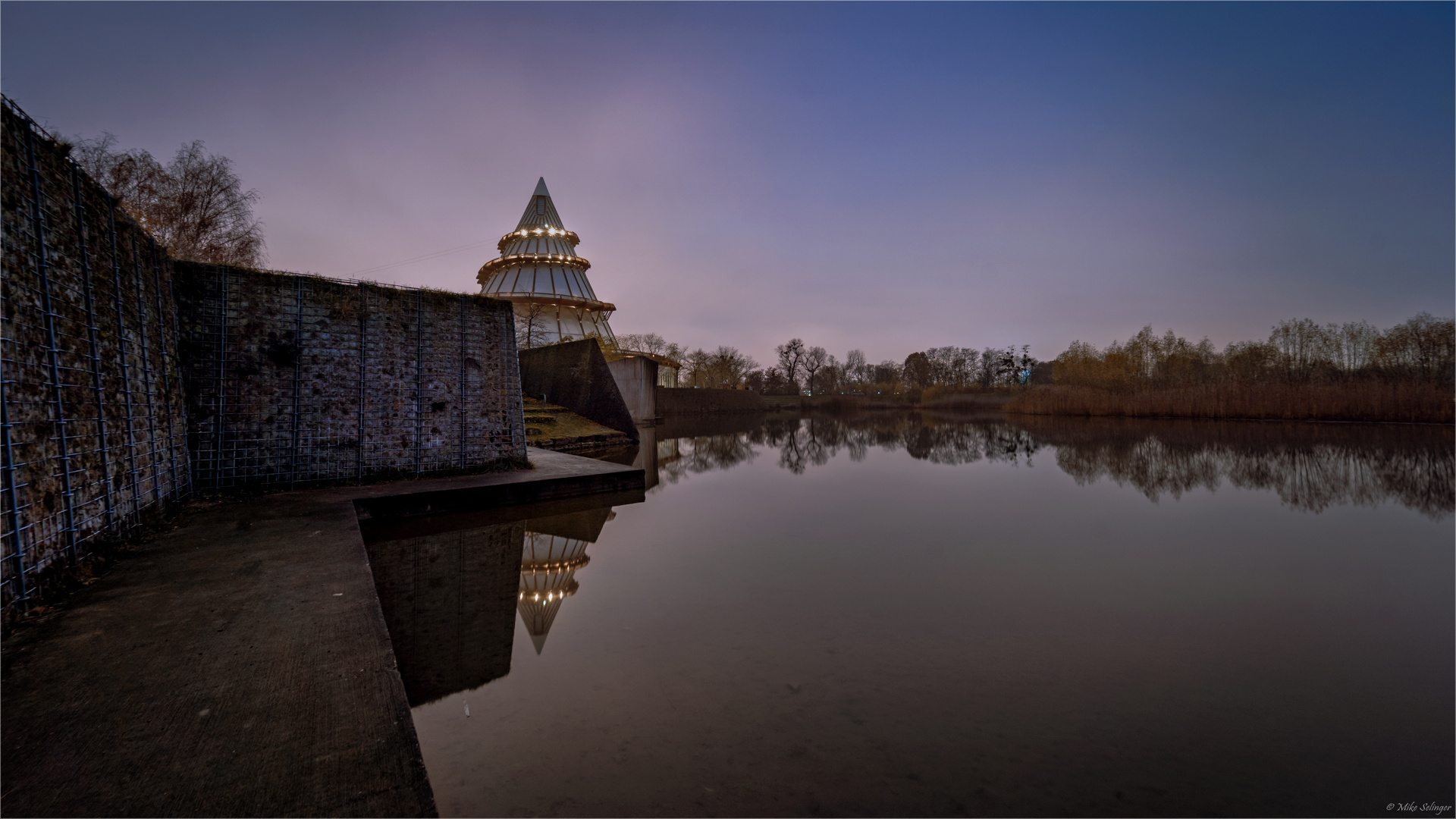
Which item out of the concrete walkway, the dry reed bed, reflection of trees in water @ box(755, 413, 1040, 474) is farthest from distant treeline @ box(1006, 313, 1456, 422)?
the concrete walkway

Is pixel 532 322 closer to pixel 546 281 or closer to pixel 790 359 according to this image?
pixel 546 281

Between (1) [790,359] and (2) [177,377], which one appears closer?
(2) [177,377]

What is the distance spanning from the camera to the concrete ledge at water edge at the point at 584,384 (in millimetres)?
21266

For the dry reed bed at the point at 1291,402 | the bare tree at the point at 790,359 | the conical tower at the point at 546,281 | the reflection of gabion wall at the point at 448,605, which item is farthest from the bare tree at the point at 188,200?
the bare tree at the point at 790,359

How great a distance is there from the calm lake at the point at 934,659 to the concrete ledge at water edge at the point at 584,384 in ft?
43.0

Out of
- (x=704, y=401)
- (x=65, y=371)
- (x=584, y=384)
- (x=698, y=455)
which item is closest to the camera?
(x=65, y=371)

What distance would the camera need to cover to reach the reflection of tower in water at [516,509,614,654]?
4625 millimetres

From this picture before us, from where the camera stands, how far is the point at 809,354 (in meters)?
73.1

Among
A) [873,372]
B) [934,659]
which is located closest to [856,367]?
[873,372]

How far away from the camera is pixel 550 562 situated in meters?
6.07

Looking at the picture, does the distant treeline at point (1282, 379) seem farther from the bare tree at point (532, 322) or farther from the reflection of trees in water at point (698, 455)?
the bare tree at point (532, 322)

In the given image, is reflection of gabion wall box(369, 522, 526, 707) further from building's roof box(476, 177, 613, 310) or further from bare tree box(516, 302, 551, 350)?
building's roof box(476, 177, 613, 310)

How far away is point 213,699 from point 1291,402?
36.2 metres

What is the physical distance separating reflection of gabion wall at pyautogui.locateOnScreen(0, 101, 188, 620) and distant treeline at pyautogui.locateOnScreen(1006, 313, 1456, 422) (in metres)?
36.8
